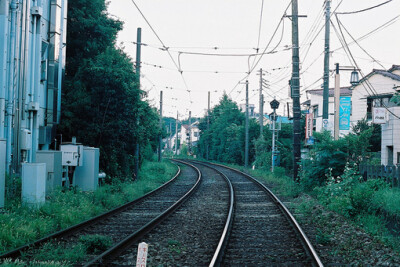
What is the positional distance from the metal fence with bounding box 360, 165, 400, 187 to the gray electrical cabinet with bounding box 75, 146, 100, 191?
32.5 ft

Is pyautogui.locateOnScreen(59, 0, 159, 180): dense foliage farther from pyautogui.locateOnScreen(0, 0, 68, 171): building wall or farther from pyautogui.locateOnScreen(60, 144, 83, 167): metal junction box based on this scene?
pyautogui.locateOnScreen(60, 144, 83, 167): metal junction box

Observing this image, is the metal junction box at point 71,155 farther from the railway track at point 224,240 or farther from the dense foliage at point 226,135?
the dense foliage at point 226,135

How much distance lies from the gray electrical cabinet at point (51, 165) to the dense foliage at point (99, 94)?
5.21 metres

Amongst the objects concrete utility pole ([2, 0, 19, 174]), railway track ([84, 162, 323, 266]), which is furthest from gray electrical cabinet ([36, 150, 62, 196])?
railway track ([84, 162, 323, 266])

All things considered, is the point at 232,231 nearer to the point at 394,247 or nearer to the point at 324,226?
the point at 324,226

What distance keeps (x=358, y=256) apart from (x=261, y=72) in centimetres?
3238

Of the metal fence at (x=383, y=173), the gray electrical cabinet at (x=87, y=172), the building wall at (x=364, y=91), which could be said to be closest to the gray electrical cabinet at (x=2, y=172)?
the gray electrical cabinet at (x=87, y=172)

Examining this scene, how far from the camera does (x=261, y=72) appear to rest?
39.6 meters

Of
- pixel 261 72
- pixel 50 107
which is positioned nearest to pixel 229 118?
pixel 261 72

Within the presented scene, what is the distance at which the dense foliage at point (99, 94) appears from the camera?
66.2ft

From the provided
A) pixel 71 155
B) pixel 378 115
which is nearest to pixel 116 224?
pixel 71 155

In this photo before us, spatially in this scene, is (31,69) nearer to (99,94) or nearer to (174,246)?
(99,94)

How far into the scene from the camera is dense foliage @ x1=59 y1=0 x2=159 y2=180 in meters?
20.2

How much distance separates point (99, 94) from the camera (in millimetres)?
20375
